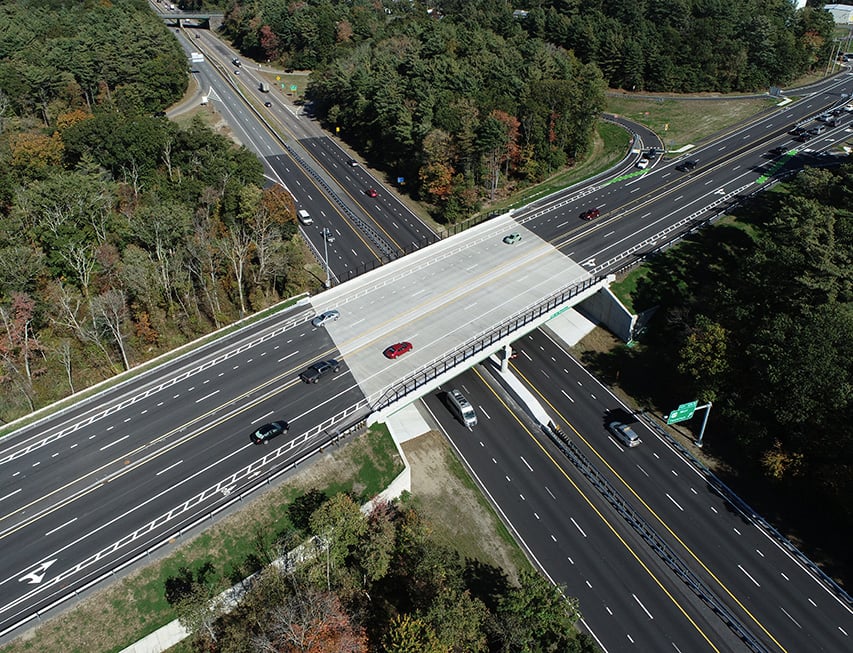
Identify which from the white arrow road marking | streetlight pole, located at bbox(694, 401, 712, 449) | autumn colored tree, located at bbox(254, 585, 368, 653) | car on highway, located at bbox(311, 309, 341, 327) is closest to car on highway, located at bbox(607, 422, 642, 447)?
streetlight pole, located at bbox(694, 401, 712, 449)

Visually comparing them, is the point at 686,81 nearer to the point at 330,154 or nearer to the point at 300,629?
the point at 330,154

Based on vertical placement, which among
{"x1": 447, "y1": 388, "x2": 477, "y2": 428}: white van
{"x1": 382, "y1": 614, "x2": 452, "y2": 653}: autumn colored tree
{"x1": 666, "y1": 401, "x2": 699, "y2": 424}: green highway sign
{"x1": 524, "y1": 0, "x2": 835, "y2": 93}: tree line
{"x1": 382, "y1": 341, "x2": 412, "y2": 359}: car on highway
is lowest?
{"x1": 447, "y1": 388, "x2": 477, "y2": 428}: white van

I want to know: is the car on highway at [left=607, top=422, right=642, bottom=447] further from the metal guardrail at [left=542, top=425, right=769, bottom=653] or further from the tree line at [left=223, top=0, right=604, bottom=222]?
the tree line at [left=223, top=0, right=604, bottom=222]

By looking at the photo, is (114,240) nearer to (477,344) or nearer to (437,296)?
(437,296)

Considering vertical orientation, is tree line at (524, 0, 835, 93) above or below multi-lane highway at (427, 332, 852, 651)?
above

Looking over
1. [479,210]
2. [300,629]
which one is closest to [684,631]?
[300,629]

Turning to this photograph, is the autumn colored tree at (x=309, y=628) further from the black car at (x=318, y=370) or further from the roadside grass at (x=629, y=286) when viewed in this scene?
the roadside grass at (x=629, y=286)

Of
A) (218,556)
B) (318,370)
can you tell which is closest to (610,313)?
(318,370)
